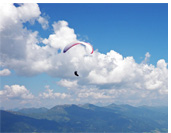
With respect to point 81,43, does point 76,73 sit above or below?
below

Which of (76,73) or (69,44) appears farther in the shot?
(69,44)

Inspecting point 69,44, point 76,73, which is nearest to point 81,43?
point 69,44

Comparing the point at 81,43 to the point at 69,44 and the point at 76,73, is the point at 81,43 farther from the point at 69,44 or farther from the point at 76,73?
the point at 76,73

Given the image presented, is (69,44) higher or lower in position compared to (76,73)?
higher

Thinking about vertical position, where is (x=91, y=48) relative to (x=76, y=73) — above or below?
above

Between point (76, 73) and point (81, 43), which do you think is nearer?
point (76, 73)

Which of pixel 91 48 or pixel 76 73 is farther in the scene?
pixel 91 48

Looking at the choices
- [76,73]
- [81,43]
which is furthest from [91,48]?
[76,73]
